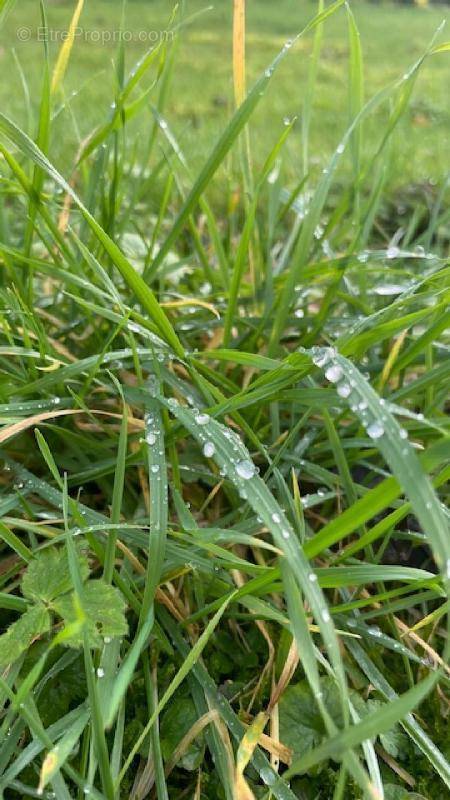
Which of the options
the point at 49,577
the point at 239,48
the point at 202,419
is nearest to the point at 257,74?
the point at 239,48

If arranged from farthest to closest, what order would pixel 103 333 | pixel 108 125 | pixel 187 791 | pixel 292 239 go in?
pixel 292 239, pixel 103 333, pixel 108 125, pixel 187 791

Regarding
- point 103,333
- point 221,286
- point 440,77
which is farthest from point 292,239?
point 440,77

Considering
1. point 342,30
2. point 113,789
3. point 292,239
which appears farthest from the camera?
point 342,30

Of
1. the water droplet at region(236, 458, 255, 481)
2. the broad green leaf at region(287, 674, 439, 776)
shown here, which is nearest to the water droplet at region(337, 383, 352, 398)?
the water droplet at region(236, 458, 255, 481)

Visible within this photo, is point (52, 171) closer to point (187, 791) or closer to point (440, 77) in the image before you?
point (187, 791)

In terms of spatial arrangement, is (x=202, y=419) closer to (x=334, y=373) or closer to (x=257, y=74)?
(x=334, y=373)

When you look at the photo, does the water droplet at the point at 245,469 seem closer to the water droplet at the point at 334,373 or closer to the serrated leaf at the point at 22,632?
the water droplet at the point at 334,373

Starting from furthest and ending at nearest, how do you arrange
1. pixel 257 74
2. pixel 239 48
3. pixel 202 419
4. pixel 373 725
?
pixel 257 74 < pixel 239 48 < pixel 202 419 < pixel 373 725
